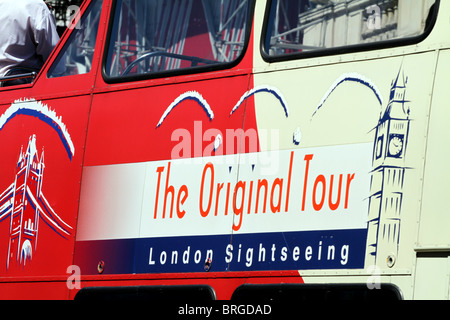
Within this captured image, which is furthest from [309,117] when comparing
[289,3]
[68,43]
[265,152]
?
[68,43]

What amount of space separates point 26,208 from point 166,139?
4.10 ft

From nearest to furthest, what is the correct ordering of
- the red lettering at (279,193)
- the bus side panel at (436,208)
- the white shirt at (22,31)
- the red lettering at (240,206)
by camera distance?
the bus side panel at (436,208) → the red lettering at (279,193) → the red lettering at (240,206) → the white shirt at (22,31)

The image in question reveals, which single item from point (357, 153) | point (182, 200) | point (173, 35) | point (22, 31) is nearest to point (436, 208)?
point (357, 153)

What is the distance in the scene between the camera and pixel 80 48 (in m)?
6.35

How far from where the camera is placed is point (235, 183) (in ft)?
16.7

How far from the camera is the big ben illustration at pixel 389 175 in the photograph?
4453mm

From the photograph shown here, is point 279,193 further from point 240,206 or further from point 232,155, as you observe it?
point 232,155

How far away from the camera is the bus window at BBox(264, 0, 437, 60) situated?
15.2 ft

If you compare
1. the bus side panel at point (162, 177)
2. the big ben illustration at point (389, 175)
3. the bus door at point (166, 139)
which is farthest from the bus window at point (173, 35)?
the big ben illustration at point (389, 175)

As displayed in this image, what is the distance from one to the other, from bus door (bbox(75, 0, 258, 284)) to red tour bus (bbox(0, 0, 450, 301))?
0.03ft

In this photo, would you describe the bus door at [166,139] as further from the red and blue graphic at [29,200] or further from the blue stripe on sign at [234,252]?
the red and blue graphic at [29,200]

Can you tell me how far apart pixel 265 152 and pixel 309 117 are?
1.01ft

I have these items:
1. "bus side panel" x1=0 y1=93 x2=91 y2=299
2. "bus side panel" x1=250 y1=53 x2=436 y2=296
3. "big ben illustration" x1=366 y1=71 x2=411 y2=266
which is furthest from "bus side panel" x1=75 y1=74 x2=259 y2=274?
"big ben illustration" x1=366 y1=71 x2=411 y2=266

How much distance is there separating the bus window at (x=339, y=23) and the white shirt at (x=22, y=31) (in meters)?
2.25
